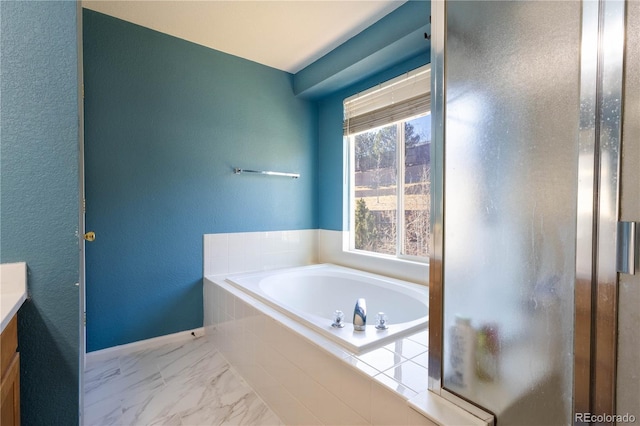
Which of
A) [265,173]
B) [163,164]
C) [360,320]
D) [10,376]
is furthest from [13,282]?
[265,173]

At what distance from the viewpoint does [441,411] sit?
908 millimetres

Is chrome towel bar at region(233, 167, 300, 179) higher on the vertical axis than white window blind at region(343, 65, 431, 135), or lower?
lower

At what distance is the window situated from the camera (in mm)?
2297

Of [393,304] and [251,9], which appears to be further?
Result: [393,304]

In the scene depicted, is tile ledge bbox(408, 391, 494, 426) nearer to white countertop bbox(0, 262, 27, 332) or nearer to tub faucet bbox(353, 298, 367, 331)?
tub faucet bbox(353, 298, 367, 331)

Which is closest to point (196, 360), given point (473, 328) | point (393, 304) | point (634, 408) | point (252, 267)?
point (252, 267)

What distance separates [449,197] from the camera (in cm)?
95

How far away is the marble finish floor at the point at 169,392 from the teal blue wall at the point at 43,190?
26.5 inches

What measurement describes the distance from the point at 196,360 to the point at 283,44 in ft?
8.22

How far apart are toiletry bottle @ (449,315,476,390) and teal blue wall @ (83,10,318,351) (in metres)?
2.15

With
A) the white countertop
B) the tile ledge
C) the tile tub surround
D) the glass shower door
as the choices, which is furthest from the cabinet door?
the glass shower door

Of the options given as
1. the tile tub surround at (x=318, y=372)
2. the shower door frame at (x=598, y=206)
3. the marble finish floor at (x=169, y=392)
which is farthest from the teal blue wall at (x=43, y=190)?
the shower door frame at (x=598, y=206)

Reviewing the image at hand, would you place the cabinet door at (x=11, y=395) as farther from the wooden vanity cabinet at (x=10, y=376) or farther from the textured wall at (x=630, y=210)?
the textured wall at (x=630, y=210)

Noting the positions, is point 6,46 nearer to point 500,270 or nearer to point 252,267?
point 500,270
